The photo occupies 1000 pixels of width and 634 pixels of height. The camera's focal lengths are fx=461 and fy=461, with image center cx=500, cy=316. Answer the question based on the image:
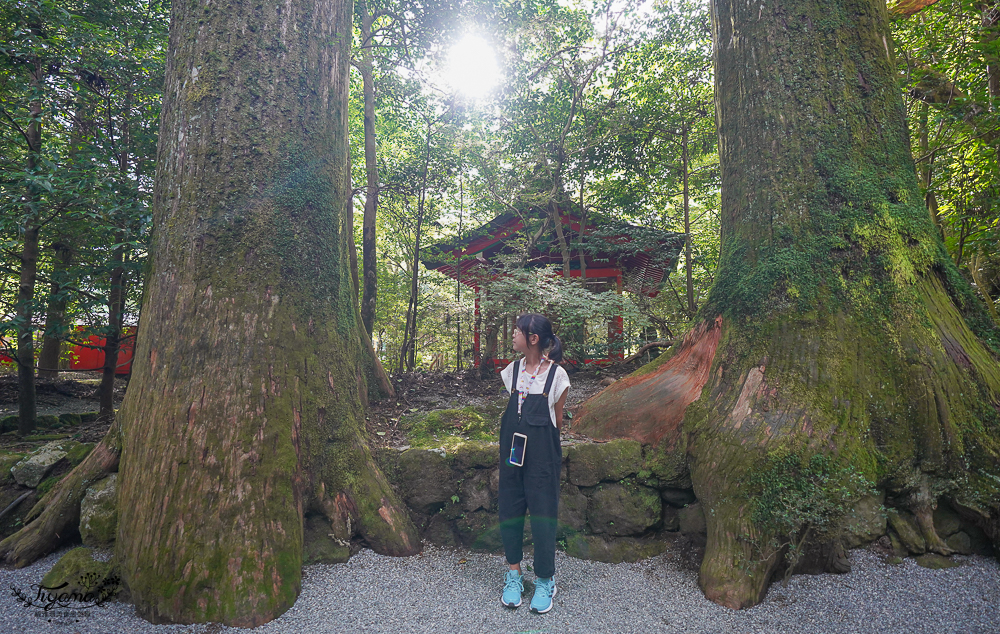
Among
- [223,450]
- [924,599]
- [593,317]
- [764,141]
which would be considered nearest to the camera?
[924,599]

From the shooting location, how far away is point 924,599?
2406 millimetres

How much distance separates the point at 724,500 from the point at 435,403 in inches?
132

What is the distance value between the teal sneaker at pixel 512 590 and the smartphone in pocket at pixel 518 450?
656 mm

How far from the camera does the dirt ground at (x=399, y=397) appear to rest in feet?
13.9

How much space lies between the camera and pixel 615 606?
2.64 m

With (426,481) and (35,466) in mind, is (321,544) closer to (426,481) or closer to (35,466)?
(426,481)

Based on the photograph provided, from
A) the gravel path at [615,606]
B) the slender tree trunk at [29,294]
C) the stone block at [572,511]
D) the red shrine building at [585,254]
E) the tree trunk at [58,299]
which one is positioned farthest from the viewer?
the red shrine building at [585,254]

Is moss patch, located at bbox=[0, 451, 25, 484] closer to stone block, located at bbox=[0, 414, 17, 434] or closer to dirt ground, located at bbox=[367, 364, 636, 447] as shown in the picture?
stone block, located at bbox=[0, 414, 17, 434]

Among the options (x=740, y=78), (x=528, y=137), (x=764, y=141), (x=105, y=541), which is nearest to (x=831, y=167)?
(x=764, y=141)

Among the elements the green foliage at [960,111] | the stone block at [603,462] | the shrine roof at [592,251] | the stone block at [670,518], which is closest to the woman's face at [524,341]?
the stone block at [603,462]

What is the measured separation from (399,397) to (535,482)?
287 centimetres

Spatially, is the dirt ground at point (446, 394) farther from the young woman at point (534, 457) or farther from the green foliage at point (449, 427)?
the young woman at point (534, 457)

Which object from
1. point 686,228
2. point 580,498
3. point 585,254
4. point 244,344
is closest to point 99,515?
point 244,344

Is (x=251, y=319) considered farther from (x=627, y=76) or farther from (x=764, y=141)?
(x=627, y=76)
